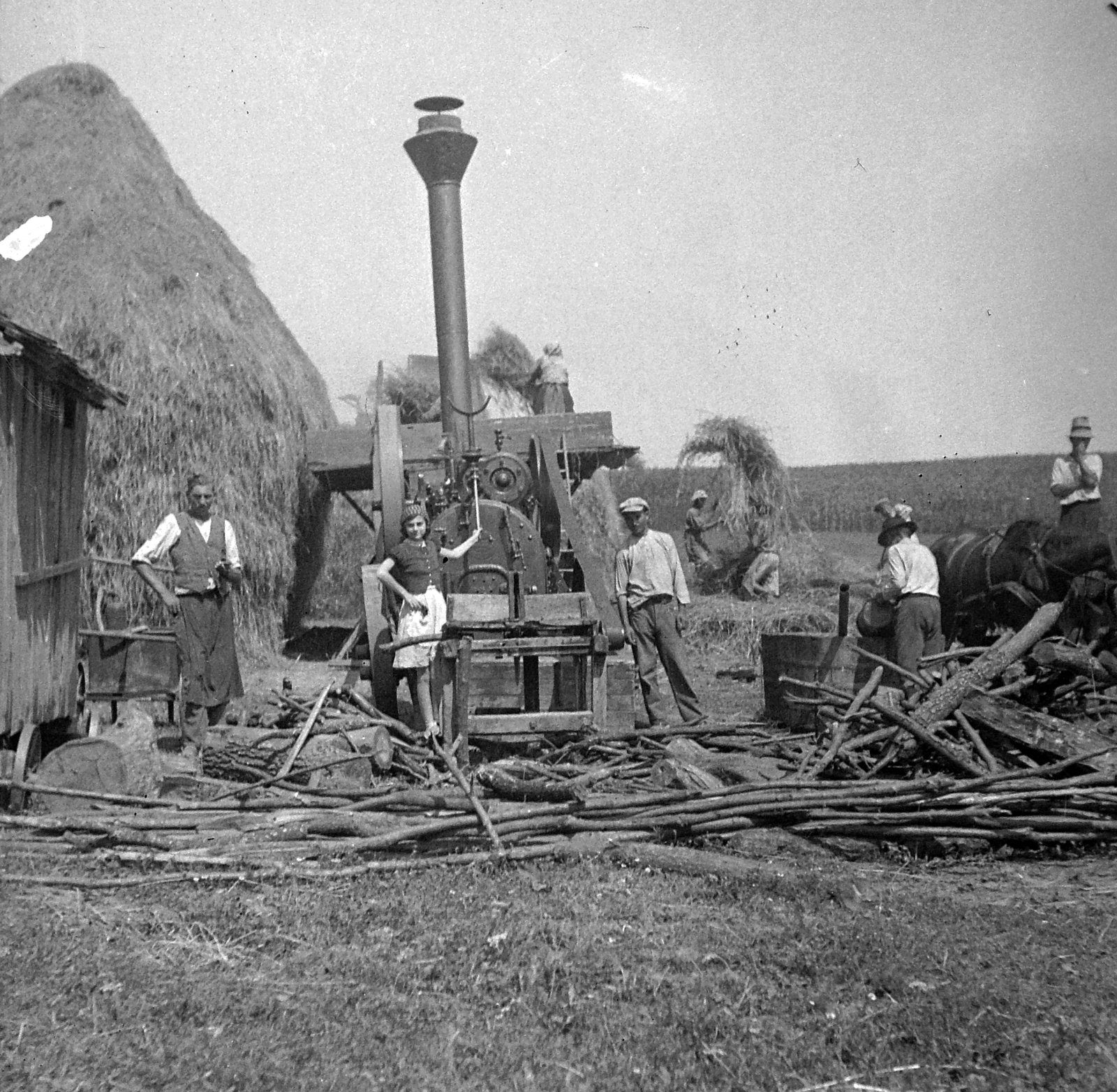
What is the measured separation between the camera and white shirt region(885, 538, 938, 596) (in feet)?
31.7

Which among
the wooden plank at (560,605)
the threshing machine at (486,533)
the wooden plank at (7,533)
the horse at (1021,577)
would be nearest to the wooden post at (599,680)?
the threshing machine at (486,533)

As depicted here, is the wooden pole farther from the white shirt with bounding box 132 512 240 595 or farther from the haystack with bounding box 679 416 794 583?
the haystack with bounding box 679 416 794 583

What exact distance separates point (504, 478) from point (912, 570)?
4.14m

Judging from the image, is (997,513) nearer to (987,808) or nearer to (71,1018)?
(987,808)

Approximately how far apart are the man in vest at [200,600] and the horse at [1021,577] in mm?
5992

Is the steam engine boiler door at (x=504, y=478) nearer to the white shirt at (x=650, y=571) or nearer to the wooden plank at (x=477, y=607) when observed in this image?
the white shirt at (x=650, y=571)

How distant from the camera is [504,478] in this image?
40.8 ft

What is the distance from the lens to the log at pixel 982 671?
6863 millimetres

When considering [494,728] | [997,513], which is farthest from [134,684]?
[997,513]

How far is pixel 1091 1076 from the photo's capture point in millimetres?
3607

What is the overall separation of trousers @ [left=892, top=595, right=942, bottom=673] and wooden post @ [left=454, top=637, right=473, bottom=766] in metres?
3.25

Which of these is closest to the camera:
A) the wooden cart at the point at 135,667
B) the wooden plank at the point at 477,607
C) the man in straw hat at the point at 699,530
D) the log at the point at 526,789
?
the log at the point at 526,789

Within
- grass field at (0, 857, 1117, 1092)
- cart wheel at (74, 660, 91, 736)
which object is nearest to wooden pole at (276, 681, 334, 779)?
cart wheel at (74, 660, 91, 736)

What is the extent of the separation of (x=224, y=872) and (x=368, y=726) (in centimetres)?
300
